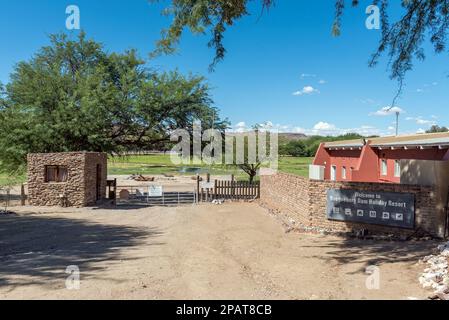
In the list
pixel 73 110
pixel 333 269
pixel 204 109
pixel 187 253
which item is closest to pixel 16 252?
pixel 187 253

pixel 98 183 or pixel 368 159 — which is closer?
pixel 368 159

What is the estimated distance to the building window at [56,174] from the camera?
20219 millimetres

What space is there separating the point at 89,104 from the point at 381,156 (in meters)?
17.6

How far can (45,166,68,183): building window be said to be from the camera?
2022 centimetres

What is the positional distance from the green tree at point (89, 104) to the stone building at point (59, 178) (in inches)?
81.7

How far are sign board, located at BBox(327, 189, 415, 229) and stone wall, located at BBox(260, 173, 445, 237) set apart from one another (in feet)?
0.54

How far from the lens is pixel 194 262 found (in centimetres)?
873

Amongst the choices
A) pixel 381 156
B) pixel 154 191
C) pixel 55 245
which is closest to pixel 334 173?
pixel 381 156

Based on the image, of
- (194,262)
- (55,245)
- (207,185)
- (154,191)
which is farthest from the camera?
(207,185)

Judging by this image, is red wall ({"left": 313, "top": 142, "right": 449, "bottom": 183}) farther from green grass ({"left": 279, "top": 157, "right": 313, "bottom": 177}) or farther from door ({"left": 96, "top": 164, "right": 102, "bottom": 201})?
door ({"left": 96, "top": 164, "right": 102, "bottom": 201})

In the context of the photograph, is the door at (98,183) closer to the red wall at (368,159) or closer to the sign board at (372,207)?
the sign board at (372,207)

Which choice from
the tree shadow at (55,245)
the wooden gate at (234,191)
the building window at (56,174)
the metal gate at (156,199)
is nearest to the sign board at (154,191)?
the metal gate at (156,199)

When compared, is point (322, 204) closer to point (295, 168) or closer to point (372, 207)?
point (372, 207)

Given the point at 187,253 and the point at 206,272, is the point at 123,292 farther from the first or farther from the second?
the point at 187,253
